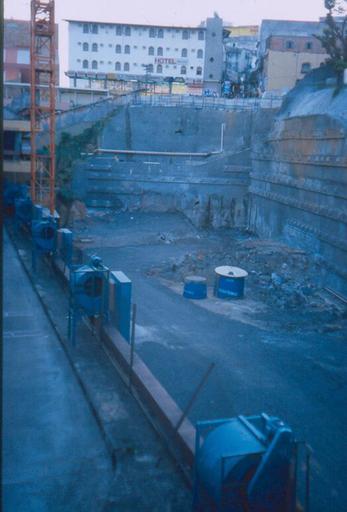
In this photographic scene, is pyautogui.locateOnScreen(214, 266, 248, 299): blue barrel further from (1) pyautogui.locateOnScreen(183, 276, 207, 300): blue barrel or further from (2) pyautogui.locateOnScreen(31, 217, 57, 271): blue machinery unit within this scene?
(2) pyautogui.locateOnScreen(31, 217, 57, 271): blue machinery unit

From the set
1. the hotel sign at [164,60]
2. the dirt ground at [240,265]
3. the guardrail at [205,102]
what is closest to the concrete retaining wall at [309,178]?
the dirt ground at [240,265]

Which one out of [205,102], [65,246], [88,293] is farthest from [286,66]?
[88,293]

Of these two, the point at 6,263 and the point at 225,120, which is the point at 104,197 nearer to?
the point at 225,120

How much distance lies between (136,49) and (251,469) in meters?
70.2

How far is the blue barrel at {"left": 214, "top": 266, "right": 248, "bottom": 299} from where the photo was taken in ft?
56.5

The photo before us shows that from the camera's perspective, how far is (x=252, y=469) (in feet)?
13.6

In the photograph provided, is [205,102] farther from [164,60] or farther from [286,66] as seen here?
[164,60]

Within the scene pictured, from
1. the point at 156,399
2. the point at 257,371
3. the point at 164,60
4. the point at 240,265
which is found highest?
the point at 164,60

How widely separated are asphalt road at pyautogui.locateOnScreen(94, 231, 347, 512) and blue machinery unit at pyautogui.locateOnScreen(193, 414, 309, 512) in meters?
2.69

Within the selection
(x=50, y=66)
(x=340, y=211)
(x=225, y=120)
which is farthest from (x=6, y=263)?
(x=225, y=120)

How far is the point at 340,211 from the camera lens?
675 inches

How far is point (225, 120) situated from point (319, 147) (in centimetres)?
1704

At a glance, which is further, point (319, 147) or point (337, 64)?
point (337, 64)

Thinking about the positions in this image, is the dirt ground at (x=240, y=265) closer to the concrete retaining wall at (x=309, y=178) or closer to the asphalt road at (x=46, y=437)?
the concrete retaining wall at (x=309, y=178)
